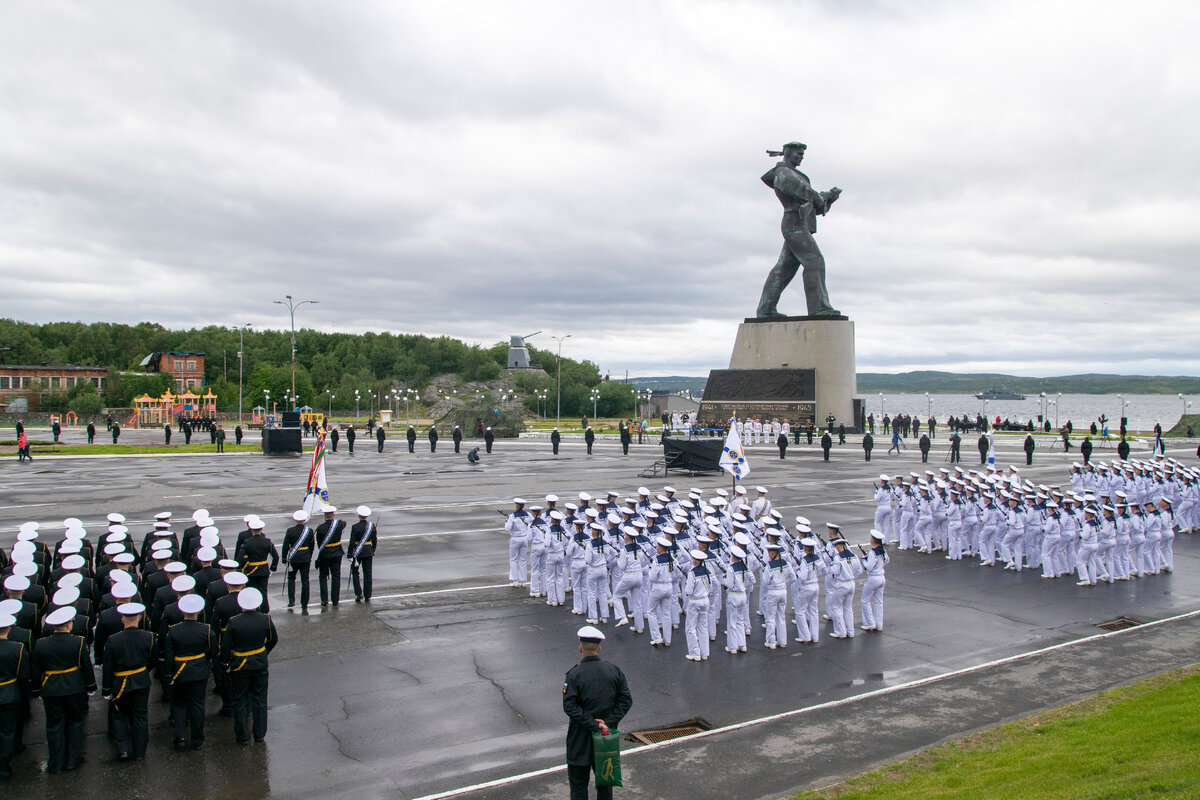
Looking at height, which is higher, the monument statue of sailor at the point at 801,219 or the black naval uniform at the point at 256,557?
the monument statue of sailor at the point at 801,219

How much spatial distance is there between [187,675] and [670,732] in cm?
467

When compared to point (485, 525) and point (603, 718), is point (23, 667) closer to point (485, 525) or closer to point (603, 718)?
point (603, 718)

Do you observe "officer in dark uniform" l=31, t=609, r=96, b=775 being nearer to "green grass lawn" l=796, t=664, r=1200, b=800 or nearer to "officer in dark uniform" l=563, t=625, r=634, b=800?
"officer in dark uniform" l=563, t=625, r=634, b=800

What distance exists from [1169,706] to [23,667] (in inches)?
422

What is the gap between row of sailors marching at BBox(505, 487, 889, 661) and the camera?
11234 millimetres

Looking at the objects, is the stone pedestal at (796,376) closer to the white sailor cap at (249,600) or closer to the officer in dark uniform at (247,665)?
the white sailor cap at (249,600)

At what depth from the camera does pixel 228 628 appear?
8.24m

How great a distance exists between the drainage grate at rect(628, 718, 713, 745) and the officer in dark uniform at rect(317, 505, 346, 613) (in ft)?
21.2

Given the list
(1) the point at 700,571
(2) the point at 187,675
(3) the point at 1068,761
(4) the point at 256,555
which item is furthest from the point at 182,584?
(3) the point at 1068,761

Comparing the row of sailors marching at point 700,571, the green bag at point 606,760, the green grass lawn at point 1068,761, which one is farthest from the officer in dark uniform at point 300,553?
the green grass lawn at point 1068,761

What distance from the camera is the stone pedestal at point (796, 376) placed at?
5322cm

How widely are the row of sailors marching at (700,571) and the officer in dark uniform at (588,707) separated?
4654 millimetres

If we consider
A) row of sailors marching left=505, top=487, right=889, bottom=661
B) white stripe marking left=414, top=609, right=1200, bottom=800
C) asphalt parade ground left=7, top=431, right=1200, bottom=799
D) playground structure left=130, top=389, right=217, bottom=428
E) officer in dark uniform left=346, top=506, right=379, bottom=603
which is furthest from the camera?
playground structure left=130, top=389, right=217, bottom=428

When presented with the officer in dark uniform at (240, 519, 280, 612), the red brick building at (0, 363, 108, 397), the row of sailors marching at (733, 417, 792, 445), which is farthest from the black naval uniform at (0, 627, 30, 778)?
the red brick building at (0, 363, 108, 397)
